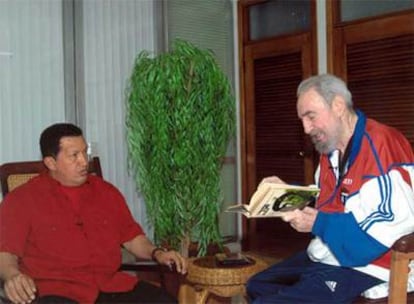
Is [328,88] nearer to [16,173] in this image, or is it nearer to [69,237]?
[69,237]

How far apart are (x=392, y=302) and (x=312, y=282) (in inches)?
10.7

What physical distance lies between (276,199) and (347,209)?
0.24 meters

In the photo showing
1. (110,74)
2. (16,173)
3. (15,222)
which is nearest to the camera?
(15,222)

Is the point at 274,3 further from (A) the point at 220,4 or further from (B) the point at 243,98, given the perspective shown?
(B) the point at 243,98

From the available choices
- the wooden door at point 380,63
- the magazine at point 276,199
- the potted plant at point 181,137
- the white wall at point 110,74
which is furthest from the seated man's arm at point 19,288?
the wooden door at point 380,63

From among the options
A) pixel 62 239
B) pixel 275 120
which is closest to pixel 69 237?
pixel 62 239

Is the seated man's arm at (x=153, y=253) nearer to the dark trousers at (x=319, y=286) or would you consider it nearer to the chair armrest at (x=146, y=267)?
the chair armrest at (x=146, y=267)

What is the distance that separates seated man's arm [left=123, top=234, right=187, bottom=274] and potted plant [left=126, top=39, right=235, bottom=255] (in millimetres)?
510

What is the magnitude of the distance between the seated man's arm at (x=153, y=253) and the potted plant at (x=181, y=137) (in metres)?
0.51

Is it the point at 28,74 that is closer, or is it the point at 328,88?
the point at 328,88

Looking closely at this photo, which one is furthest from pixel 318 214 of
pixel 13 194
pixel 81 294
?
pixel 13 194

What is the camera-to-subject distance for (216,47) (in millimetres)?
4660

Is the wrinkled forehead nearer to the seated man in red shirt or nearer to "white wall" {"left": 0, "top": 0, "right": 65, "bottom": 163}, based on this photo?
the seated man in red shirt

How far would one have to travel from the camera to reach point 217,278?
239 cm
